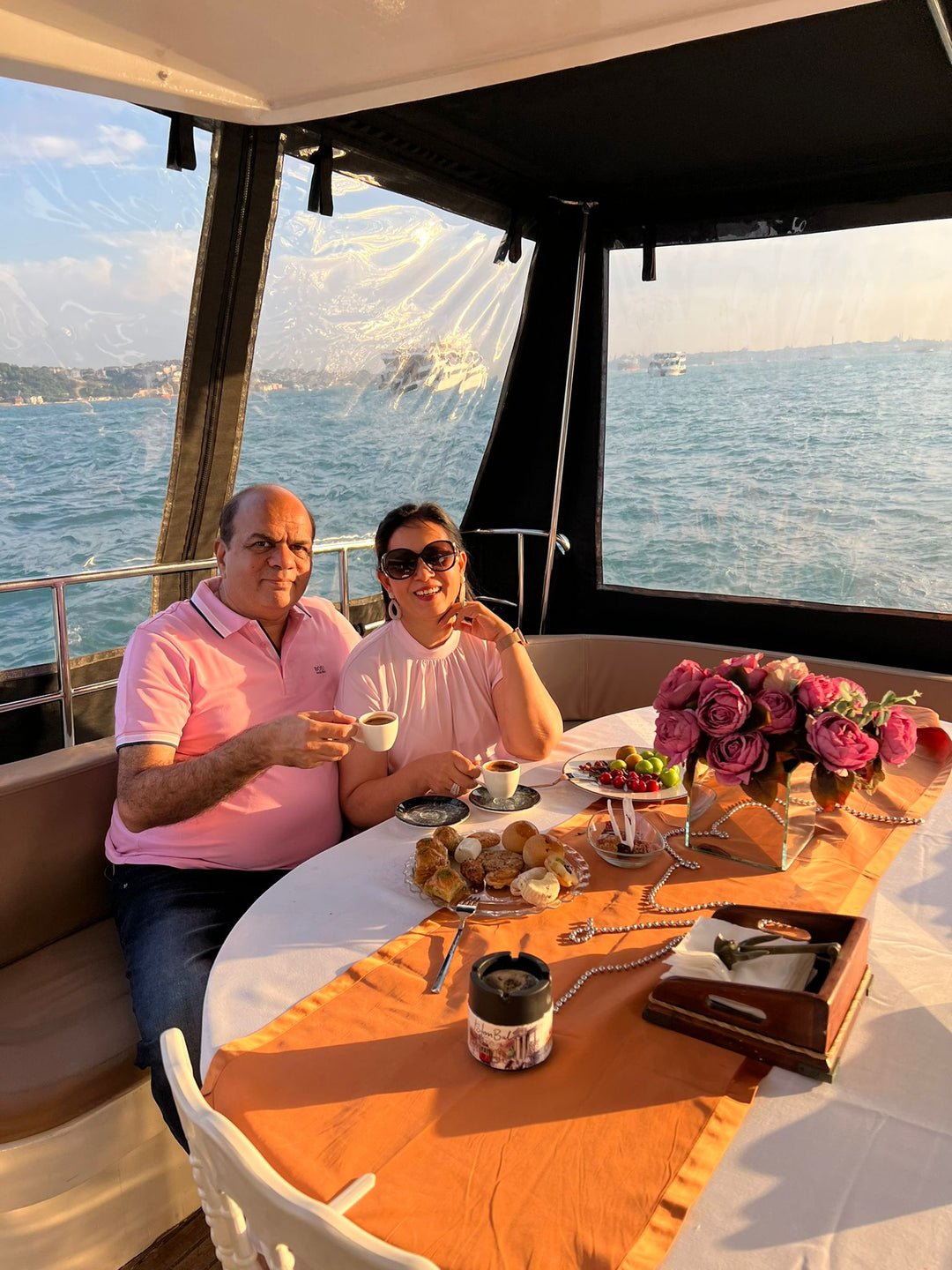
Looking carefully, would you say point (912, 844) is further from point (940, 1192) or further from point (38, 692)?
point (38, 692)

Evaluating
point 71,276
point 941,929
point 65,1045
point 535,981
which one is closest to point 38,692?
point 71,276

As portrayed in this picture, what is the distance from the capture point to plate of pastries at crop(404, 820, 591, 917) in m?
1.40

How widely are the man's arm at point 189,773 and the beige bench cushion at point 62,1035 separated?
1.10 feet

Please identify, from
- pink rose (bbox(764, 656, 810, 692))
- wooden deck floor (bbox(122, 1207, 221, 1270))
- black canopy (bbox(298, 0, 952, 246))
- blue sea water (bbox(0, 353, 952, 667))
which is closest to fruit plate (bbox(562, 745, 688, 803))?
pink rose (bbox(764, 656, 810, 692))

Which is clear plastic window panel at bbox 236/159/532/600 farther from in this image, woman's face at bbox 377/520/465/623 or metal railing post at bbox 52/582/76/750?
woman's face at bbox 377/520/465/623

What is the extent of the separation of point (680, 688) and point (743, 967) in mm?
538

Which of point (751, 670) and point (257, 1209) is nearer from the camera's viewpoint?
point (257, 1209)

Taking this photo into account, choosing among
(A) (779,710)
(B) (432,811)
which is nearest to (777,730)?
(A) (779,710)

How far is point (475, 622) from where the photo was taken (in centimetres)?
217

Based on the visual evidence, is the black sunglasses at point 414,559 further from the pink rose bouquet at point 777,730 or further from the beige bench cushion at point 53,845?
the beige bench cushion at point 53,845

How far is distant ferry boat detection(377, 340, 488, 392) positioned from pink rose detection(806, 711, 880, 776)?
9.41ft

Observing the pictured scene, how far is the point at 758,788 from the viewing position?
1500mm

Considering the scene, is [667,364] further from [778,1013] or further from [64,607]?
[778,1013]

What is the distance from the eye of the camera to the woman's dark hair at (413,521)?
2.11 m
